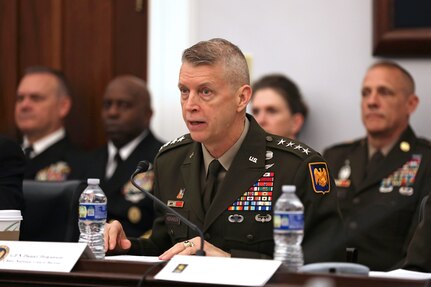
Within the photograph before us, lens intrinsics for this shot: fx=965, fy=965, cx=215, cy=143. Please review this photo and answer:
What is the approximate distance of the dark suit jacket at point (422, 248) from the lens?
3408 mm

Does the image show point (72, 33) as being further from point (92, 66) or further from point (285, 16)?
point (285, 16)

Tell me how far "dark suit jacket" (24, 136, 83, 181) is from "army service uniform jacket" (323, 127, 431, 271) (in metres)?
1.56

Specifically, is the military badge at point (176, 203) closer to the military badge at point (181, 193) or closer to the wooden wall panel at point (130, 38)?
the military badge at point (181, 193)

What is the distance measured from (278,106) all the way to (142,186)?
0.93 metres

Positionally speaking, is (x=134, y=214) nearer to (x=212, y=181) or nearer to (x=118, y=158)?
(x=118, y=158)

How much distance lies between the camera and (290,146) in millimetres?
3518

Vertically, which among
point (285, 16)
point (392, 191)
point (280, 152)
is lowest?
point (392, 191)

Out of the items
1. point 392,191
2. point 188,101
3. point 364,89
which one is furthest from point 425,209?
point 364,89

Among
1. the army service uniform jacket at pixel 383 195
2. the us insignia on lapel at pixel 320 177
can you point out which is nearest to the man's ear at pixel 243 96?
the us insignia on lapel at pixel 320 177

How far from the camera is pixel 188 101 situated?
3.46m

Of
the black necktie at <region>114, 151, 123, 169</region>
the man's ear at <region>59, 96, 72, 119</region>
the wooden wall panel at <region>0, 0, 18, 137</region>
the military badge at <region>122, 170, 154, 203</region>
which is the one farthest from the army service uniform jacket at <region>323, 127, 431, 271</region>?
the wooden wall panel at <region>0, 0, 18, 137</region>

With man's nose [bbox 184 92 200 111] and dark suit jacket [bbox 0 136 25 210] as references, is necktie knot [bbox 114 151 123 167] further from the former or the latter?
man's nose [bbox 184 92 200 111]

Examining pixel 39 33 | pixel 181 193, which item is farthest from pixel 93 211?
pixel 39 33

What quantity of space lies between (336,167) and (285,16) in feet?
3.28
